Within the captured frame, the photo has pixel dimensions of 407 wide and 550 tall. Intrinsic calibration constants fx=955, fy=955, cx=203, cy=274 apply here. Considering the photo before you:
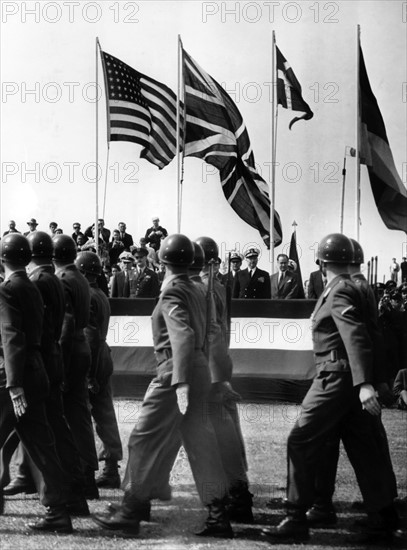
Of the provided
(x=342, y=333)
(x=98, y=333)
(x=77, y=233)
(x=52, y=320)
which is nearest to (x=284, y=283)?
(x=77, y=233)

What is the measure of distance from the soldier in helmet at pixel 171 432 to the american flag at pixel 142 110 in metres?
8.99

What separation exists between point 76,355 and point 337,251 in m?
2.52

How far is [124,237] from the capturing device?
16.2 meters

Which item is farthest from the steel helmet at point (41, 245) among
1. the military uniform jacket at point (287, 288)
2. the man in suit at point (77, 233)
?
the man in suit at point (77, 233)

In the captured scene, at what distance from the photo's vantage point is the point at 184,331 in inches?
255

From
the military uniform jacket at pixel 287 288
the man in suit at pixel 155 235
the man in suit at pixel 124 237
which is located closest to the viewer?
the military uniform jacket at pixel 287 288

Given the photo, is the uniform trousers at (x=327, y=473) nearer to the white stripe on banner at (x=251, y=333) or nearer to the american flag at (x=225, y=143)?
the white stripe on banner at (x=251, y=333)

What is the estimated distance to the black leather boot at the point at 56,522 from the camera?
22.0 ft

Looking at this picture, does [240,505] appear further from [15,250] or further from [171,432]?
[15,250]

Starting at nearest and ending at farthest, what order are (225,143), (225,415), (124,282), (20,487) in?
(225,415)
(20,487)
(124,282)
(225,143)

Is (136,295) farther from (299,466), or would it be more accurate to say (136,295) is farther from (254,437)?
(299,466)

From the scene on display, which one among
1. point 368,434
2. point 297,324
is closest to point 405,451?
point 297,324

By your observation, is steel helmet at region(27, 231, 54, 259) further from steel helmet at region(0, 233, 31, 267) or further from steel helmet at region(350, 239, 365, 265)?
steel helmet at region(350, 239, 365, 265)

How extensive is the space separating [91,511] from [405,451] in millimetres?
3887
